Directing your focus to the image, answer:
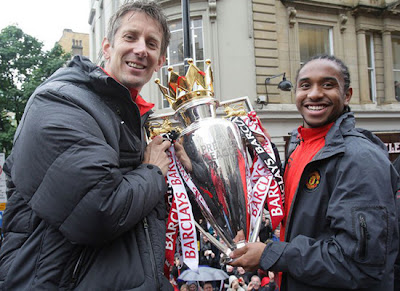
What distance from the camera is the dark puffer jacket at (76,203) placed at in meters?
1.41

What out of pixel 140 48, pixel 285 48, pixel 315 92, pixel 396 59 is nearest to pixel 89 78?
pixel 140 48

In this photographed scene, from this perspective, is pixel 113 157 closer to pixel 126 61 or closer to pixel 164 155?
pixel 164 155

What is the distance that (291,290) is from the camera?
80.1 inches

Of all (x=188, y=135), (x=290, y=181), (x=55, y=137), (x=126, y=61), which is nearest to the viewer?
(x=55, y=137)

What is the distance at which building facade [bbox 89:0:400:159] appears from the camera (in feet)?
36.9

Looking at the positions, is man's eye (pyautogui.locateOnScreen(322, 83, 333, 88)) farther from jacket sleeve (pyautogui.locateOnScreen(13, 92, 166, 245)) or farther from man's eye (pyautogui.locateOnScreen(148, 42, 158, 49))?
jacket sleeve (pyautogui.locateOnScreen(13, 92, 166, 245))

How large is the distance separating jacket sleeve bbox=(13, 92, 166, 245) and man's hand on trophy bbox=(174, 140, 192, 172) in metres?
0.60

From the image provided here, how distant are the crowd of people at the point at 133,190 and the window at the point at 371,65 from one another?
1266 cm

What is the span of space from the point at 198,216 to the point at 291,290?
2.35 ft

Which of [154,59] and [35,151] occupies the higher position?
[154,59]

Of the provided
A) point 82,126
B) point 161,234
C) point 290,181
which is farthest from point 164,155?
point 290,181

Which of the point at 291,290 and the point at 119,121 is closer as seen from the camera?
the point at 119,121

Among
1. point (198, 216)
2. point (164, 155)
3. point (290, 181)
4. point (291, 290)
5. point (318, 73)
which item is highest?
point (318, 73)

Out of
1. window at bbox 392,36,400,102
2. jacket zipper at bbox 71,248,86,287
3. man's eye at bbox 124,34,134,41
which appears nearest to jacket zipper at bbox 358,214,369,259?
jacket zipper at bbox 71,248,86,287
